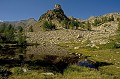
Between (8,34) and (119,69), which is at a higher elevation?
(8,34)

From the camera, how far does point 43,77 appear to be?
32.1 meters

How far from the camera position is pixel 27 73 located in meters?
34.3

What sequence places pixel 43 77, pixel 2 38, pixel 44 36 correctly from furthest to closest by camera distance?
pixel 44 36 < pixel 2 38 < pixel 43 77

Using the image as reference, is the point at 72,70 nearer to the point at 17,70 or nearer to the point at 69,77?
the point at 69,77

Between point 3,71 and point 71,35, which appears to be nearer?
point 3,71

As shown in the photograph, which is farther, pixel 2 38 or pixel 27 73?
pixel 2 38

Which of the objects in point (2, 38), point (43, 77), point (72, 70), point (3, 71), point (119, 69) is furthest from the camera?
point (2, 38)

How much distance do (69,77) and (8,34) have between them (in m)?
97.3

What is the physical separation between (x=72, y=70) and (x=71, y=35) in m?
125

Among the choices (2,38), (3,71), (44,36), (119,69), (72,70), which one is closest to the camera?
(3,71)

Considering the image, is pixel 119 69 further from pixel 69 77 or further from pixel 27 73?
pixel 27 73

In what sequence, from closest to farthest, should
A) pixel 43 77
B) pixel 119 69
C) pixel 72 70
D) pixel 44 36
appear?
pixel 43 77
pixel 72 70
pixel 119 69
pixel 44 36

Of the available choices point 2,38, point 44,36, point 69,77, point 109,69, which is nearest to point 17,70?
point 69,77

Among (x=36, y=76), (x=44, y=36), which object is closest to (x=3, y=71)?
(x=36, y=76)
